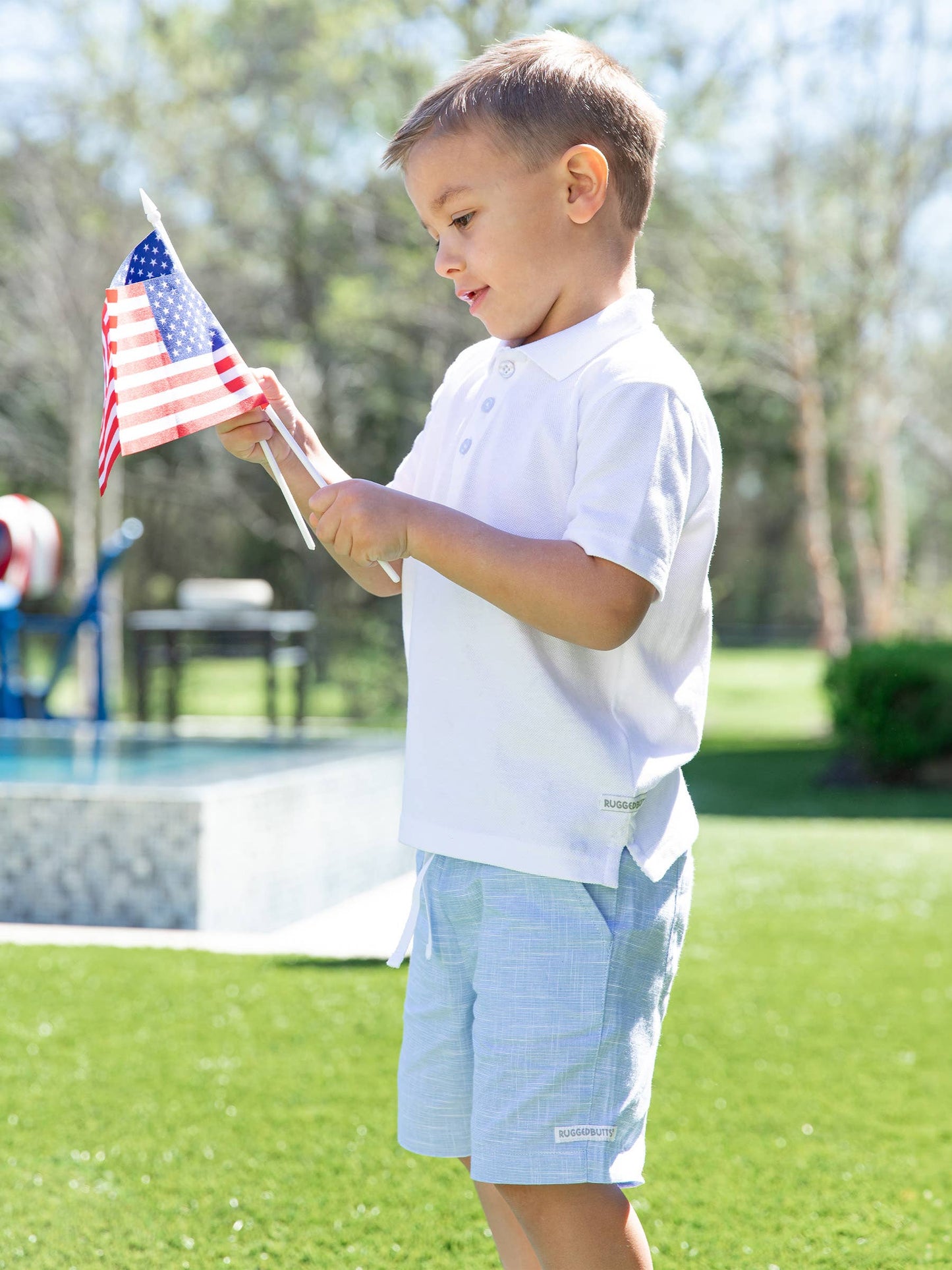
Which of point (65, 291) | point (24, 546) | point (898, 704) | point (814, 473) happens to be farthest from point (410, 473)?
point (65, 291)

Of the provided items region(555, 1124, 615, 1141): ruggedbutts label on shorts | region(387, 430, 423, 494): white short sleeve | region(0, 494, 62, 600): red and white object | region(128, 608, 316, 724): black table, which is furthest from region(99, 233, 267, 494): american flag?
region(128, 608, 316, 724): black table

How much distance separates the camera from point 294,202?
54.7 feet

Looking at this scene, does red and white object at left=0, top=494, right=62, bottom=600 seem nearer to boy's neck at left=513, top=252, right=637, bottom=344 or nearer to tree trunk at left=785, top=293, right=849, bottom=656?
boy's neck at left=513, top=252, right=637, bottom=344

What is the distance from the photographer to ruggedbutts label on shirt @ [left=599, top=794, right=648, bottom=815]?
1392 mm

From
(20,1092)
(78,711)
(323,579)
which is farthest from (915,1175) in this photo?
(323,579)

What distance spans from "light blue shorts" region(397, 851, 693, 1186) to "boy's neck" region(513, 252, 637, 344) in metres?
0.55

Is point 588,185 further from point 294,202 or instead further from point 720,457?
point 294,202

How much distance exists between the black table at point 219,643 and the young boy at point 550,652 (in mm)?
9093

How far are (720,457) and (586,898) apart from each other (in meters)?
0.51

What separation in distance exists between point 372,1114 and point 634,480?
1982 millimetres

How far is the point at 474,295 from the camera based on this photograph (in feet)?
4.91

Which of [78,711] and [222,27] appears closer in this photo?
[78,711]

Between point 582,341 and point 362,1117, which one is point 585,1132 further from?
point 362,1117

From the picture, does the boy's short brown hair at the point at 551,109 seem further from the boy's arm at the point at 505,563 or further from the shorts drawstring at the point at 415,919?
the shorts drawstring at the point at 415,919
